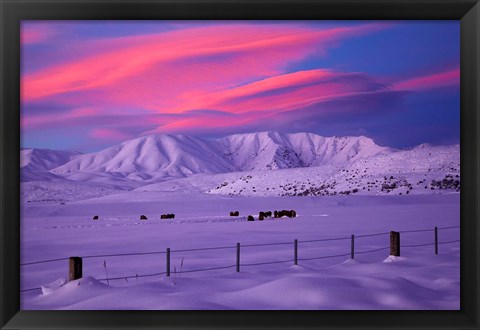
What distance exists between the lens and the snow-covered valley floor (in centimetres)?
579

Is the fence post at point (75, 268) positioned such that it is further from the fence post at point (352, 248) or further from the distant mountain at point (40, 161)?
the fence post at point (352, 248)

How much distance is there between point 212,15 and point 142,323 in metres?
3.29

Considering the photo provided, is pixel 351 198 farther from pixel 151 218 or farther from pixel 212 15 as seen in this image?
pixel 212 15

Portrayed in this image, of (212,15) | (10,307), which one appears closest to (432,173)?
(212,15)

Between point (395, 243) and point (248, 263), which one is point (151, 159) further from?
point (395, 243)

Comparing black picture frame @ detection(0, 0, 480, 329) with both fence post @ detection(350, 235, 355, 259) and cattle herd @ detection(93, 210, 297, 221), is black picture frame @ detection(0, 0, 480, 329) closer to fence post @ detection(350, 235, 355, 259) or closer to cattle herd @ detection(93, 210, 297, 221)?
fence post @ detection(350, 235, 355, 259)

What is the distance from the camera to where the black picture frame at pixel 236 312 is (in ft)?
18.4

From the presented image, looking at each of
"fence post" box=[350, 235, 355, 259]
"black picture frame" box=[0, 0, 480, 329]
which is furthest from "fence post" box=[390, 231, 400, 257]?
"black picture frame" box=[0, 0, 480, 329]

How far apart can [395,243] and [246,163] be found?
7.43 feet

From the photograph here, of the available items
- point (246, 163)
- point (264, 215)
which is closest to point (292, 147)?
point (246, 163)

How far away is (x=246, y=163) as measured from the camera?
7.70m

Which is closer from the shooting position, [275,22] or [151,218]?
[275,22]

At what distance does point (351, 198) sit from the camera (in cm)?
938

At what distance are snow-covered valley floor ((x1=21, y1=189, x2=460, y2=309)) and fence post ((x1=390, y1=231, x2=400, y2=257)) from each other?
0.09m
